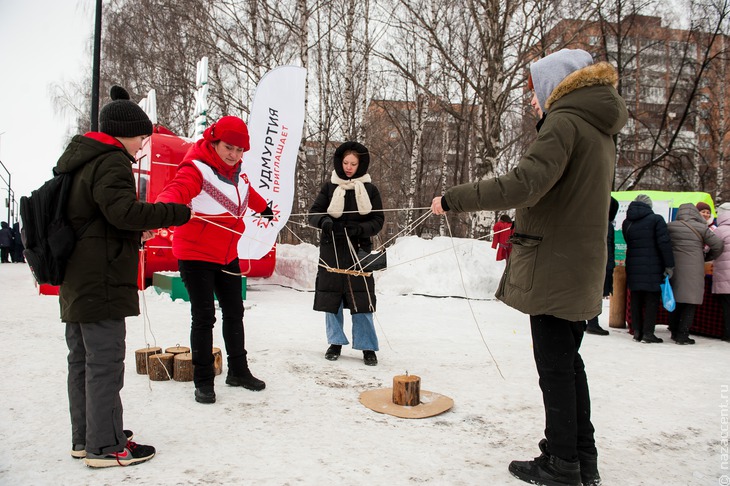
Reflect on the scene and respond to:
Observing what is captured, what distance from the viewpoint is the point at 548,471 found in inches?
88.7

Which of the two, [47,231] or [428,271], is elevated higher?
[47,231]

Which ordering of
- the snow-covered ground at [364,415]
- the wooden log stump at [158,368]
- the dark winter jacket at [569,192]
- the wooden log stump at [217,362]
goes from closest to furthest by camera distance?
the dark winter jacket at [569,192]
the snow-covered ground at [364,415]
the wooden log stump at [158,368]
the wooden log stump at [217,362]

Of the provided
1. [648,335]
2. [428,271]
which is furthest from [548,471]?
[428,271]

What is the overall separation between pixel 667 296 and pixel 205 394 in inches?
201

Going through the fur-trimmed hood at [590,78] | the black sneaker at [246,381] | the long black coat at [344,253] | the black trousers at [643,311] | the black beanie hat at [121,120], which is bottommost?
the black sneaker at [246,381]

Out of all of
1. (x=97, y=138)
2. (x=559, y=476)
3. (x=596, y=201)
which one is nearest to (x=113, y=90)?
(x=97, y=138)

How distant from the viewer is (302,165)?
40.2ft

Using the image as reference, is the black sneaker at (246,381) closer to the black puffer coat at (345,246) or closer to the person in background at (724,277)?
the black puffer coat at (345,246)

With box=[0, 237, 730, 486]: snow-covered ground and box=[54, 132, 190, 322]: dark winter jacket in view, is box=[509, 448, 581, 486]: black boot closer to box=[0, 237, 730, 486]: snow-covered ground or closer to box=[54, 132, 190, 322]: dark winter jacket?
box=[0, 237, 730, 486]: snow-covered ground

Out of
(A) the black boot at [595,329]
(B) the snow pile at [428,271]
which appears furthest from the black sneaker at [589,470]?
(B) the snow pile at [428,271]

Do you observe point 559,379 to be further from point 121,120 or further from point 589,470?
point 121,120

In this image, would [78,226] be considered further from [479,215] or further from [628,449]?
[479,215]

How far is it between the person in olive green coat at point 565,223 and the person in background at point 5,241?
21.7 m

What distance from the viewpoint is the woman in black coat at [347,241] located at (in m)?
4.35
